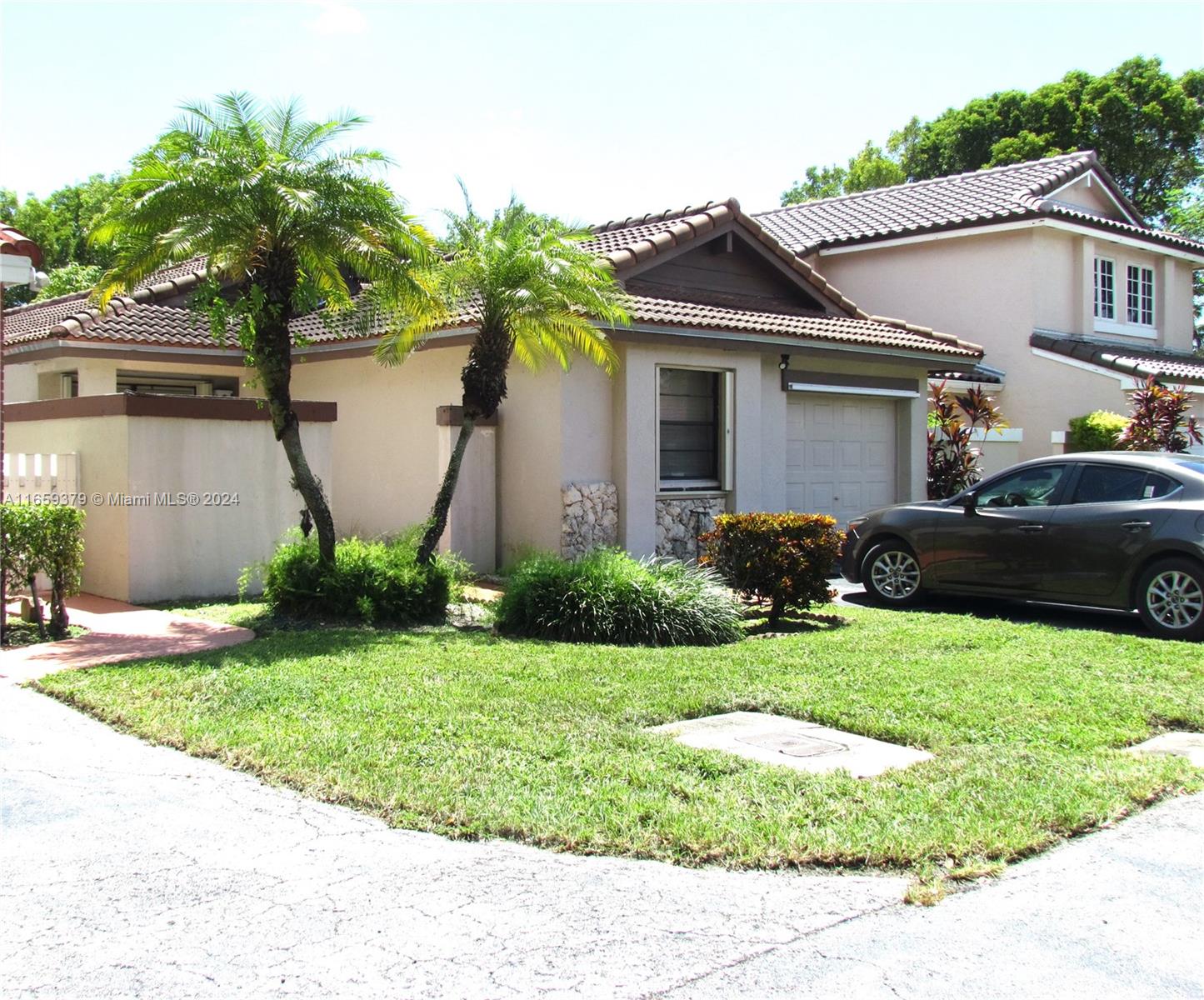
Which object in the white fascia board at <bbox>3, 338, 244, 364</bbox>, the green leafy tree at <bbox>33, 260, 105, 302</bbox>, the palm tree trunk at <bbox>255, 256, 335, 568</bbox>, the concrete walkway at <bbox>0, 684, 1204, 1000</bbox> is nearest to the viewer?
the concrete walkway at <bbox>0, 684, 1204, 1000</bbox>

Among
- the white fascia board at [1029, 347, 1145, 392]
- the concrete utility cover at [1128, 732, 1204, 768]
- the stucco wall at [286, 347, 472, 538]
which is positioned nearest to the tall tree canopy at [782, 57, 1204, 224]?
the white fascia board at [1029, 347, 1145, 392]

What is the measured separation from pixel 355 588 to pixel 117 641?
2.03 meters

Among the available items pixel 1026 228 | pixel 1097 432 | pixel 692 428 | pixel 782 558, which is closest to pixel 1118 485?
pixel 782 558

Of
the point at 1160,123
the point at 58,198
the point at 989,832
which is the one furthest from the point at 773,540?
the point at 58,198

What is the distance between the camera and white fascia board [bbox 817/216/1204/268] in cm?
2142

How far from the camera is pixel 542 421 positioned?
14047 millimetres

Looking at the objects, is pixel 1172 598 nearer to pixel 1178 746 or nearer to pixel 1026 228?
pixel 1178 746

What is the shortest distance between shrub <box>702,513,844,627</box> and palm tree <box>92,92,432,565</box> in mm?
3763

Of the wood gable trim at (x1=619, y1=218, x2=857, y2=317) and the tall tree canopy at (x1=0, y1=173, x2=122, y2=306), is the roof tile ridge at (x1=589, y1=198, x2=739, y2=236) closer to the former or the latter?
the wood gable trim at (x1=619, y1=218, x2=857, y2=317)

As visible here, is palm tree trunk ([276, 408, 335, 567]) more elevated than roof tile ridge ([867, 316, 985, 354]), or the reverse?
roof tile ridge ([867, 316, 985, 354])

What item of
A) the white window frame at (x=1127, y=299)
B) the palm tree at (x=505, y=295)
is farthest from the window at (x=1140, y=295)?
the palm tree at (x=505, y=295)

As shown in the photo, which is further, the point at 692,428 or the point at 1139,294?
the point at 1139,294

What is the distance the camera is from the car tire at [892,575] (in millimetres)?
12117

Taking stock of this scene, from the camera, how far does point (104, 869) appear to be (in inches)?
188
